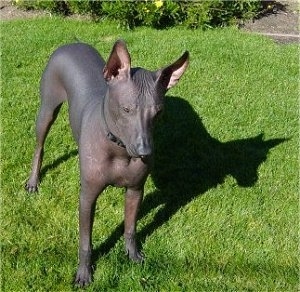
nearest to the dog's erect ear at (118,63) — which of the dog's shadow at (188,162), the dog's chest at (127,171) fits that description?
the dog's chest at (127,171)

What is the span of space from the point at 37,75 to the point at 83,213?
332 centimetres

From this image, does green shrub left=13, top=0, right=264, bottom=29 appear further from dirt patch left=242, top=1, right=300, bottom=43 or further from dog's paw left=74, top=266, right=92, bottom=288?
dog's paw left=74, top=266, right=92, bottom=288

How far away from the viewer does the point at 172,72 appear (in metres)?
2.76

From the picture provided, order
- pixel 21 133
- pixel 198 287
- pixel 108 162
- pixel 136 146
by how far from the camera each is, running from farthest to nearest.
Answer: pixel 21 133, pixel 198 287, pixel 108 162, pixel 136 146

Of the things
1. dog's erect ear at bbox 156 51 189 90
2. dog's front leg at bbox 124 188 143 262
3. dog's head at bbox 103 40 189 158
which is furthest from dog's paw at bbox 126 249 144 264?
dog's erect ear at bbox 156 51 189 90

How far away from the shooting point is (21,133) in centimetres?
496

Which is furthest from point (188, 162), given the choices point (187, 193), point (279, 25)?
point (279, 25)

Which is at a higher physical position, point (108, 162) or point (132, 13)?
point (108, 162)

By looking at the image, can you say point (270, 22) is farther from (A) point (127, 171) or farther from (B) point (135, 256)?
(A) point (127, 171)

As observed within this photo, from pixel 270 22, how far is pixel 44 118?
5.52 meters

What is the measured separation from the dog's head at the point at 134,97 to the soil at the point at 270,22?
5596mm

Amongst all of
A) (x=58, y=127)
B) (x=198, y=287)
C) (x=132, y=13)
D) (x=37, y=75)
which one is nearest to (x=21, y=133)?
(x=58, y=127)

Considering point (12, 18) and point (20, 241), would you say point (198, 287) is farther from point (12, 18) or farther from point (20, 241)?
point (12, 18)

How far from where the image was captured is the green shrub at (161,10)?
24.6 feet
